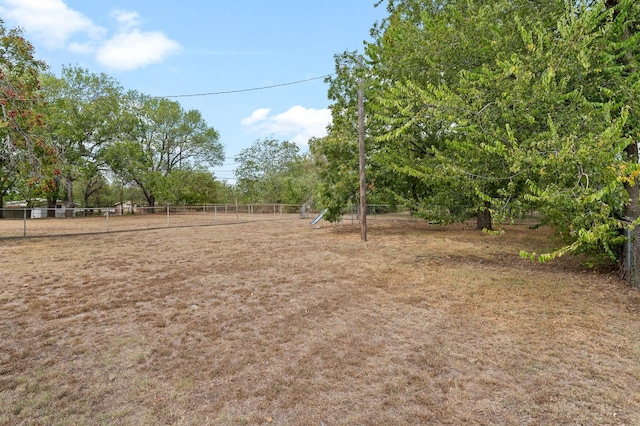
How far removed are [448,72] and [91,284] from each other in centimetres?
795

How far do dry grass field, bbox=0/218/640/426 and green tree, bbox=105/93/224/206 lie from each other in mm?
25188

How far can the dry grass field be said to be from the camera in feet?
7.25

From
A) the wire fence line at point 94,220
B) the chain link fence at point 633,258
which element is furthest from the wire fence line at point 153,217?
the chain link fence at point 633,258

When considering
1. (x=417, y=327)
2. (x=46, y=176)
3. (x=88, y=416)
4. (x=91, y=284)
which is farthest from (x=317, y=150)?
(x=88, y=416)

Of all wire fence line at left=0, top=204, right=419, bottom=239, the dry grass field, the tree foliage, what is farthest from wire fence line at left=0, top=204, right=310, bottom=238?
the tree foliage

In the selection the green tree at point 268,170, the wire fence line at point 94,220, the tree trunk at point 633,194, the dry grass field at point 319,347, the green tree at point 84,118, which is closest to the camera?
the dry grass field at point 319,347

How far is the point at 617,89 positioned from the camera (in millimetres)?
4480

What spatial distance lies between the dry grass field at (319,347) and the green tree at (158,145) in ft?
82.6

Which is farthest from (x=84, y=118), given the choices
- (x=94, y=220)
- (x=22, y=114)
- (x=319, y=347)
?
(x=319, y=347)

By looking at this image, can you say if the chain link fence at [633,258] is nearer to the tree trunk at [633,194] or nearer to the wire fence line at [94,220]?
the tree trunk at [633,194]

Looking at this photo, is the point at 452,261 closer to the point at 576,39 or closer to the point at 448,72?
the point at 448,72

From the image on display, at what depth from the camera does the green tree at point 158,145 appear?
93.6ft

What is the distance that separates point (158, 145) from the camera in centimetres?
3584

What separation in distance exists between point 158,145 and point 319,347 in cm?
3814
